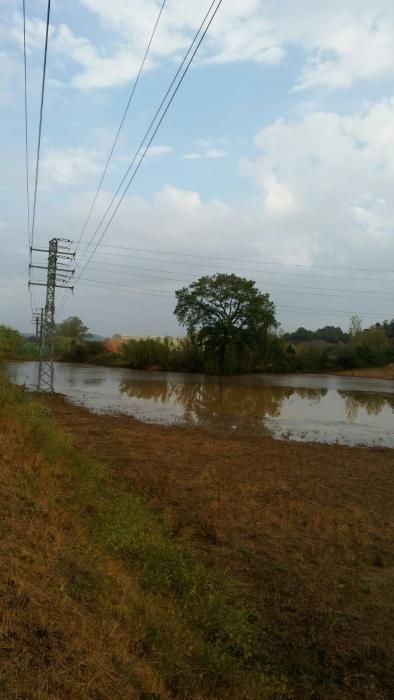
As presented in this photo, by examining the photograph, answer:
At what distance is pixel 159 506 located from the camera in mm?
8406

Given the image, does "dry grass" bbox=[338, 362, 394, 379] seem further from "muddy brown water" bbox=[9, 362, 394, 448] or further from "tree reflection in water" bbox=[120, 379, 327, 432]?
"tree reflection in water" bbox=[120, 379, 327, 432]

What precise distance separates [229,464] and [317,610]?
7147 millimetres

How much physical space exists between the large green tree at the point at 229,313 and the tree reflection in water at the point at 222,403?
2195cm

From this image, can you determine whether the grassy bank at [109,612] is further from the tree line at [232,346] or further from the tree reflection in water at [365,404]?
the tree line at [232,346]

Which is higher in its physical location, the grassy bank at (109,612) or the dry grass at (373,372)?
the dry grass at (373,372)

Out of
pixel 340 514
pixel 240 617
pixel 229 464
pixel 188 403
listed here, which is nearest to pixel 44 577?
pixel 240 617

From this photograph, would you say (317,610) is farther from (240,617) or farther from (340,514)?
(340,514)

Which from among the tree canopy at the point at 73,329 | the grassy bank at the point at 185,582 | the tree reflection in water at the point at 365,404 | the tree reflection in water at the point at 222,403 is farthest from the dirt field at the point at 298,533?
the tree canopy at the point at 73,329

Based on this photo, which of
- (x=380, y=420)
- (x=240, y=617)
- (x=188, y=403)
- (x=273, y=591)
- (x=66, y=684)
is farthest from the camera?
(x=188, y=403)

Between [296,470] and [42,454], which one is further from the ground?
[42,454]

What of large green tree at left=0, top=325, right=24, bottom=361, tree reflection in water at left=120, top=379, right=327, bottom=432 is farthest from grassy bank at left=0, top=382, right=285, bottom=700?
large green tree at left=0, top=325, right=24, bottom=361

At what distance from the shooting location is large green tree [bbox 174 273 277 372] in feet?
197

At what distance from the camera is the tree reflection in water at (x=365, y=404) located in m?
27.0

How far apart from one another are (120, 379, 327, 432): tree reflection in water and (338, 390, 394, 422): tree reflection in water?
223 centimetres
